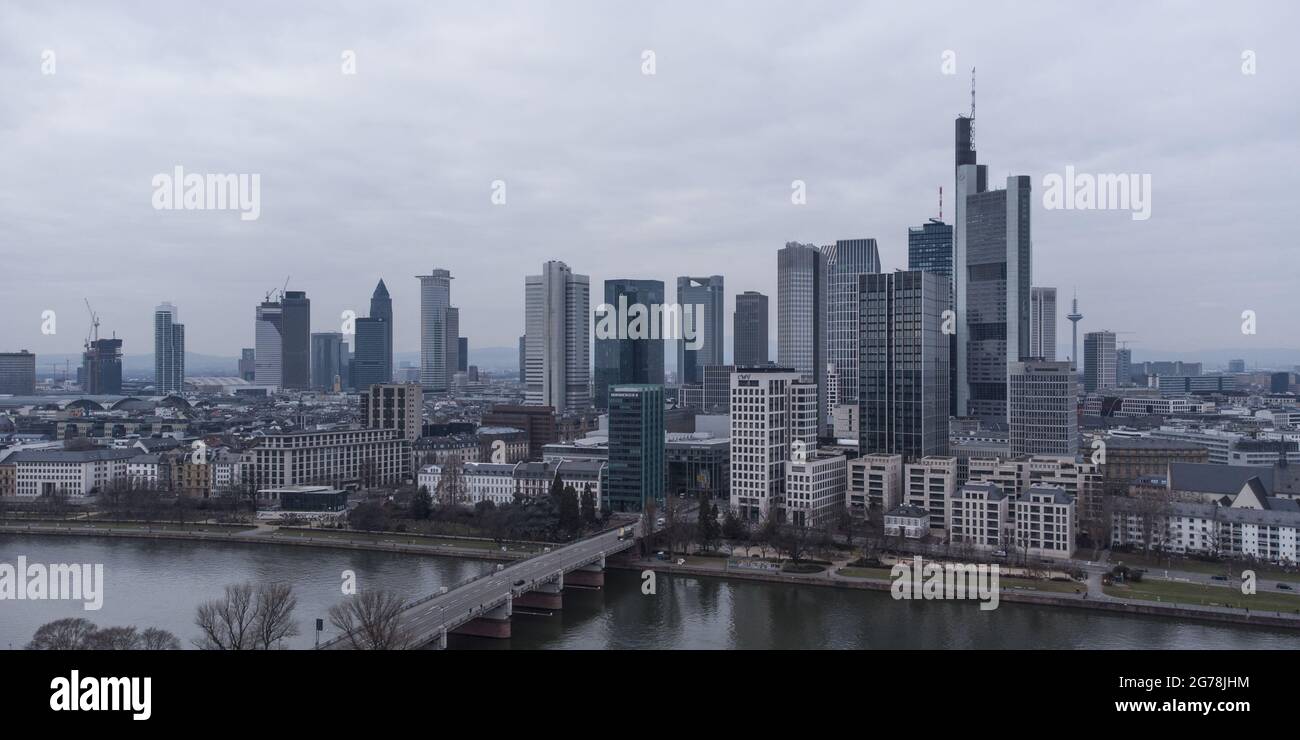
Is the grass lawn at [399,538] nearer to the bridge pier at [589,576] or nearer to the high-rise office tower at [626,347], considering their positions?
the bridge pier at [589,576]

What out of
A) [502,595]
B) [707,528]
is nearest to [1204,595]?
[707,528]

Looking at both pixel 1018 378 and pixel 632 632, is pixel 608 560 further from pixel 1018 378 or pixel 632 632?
pixel 1018 378

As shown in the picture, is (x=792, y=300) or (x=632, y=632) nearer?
(x=632, y=632)

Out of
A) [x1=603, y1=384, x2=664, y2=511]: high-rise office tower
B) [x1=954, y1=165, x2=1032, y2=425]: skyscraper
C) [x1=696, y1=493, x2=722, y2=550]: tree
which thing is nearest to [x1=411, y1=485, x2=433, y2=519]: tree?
[x1=603, y1=384, x2=664, y2=511]: high-rise office tower

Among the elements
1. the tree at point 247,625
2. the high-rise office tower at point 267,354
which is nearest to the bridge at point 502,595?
the tree at point 247,625

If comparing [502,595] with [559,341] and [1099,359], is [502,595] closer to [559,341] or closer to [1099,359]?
[559,341]
